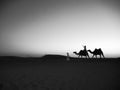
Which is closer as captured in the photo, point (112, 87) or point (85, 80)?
point (112, 87)

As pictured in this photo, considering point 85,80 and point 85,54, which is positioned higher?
point 85,54

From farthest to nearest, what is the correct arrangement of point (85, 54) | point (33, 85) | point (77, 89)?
1. point (85, 54)
2. point (33, 85)
3. point (77, 89)

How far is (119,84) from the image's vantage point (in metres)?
6.62

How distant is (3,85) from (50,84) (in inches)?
72.3

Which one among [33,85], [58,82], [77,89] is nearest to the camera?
[77,89]

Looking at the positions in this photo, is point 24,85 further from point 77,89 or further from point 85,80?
point 85,80

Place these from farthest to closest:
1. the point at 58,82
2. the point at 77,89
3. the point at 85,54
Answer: the point at 85,54 < the point at 58,82 < the point at 77,89

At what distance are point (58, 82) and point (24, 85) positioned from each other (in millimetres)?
1384

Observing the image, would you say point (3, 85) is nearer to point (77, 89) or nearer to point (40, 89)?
→ point (40, 89)

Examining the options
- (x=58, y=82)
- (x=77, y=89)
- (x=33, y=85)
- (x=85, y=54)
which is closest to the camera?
(x=77, y=89)

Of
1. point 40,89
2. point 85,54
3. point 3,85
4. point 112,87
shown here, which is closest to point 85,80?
point 112,87

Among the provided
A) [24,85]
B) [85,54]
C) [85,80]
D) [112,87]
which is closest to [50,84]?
[24,85]

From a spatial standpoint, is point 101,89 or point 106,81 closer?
point 101,89

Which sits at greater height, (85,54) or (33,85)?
(85,54)
